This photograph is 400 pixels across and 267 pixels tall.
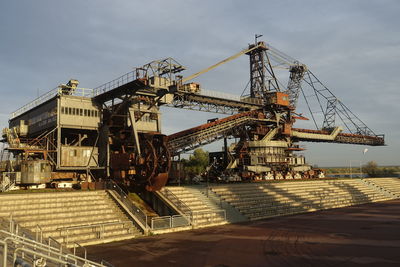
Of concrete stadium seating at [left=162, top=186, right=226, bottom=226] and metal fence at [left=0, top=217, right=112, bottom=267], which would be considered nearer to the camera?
metal fence at [left=0, top=217, right=112, bottom=267]

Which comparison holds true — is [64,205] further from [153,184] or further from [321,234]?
[321,234]

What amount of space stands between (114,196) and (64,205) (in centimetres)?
480

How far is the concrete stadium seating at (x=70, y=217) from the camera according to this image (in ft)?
74.2

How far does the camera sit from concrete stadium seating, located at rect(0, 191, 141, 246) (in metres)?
22.6

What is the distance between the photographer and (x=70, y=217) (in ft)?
81.8

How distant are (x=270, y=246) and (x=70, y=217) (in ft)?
47.7

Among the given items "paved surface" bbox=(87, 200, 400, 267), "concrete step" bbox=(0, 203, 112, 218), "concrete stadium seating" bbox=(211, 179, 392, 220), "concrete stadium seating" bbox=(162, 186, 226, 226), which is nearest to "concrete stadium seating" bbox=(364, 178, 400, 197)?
"concrete stadium seating" bbox=(211, 179, 392, 220)

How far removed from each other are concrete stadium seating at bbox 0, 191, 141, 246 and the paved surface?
1.67 metres

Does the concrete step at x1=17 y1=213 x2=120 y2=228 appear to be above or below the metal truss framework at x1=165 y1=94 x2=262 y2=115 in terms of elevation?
below

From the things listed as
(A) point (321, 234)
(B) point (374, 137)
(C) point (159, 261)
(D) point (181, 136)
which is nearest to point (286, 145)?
(D) point (181, 136)

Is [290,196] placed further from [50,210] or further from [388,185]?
[388,185]

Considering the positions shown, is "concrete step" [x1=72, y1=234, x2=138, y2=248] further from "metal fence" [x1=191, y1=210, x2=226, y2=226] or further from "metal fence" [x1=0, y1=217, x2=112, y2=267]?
"metal fence" [x1=191, y1=210, x2=226, y2=226]

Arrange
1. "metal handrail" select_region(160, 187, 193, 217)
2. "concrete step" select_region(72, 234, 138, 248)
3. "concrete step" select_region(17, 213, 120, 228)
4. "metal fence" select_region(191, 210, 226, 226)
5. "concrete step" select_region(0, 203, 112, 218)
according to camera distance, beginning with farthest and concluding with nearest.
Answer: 1. "metal handrail" select_region(160, 187, 193, 217)
2. "metal fence" select_region(191, 210, 226, 226)
3. "concrete step" select_region(0, 203, 112, 218)
4. "concrete step" select_region(17, 213, 120, 228)
5. "concrete step" select_region(72, 234, 138, 248)

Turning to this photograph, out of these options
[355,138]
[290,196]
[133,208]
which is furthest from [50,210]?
[355,138]
